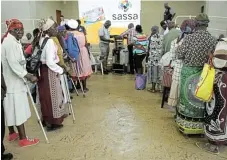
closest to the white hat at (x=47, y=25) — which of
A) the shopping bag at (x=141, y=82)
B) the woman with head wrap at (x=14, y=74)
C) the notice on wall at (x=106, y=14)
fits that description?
the woman with head wrap at (x=14, y=74)

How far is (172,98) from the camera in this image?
3.62m

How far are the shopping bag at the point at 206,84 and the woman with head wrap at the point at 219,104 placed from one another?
0.06 metres

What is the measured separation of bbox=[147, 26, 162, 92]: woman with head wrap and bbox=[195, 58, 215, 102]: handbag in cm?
214

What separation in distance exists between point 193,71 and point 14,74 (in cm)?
196

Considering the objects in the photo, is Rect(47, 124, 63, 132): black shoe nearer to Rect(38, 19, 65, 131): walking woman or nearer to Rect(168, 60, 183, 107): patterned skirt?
Rect(38, 19, 65, 131): walking woman

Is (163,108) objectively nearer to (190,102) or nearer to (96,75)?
(190,102)

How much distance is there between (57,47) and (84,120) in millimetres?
1149

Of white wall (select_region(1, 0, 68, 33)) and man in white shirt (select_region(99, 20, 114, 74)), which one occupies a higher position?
white wall (select_region(1, 0, 68, 33))

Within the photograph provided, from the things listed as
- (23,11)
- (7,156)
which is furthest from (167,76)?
(23,11)

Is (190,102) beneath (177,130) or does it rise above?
above

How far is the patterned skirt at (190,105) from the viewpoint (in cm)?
307

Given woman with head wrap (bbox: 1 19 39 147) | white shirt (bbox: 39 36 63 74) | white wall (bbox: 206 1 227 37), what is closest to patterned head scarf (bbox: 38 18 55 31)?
white shirt (bbox: 39 36 63 74)

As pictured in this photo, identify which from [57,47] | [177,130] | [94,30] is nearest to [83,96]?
[57,47]

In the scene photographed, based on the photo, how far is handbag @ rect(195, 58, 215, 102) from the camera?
2.74m
